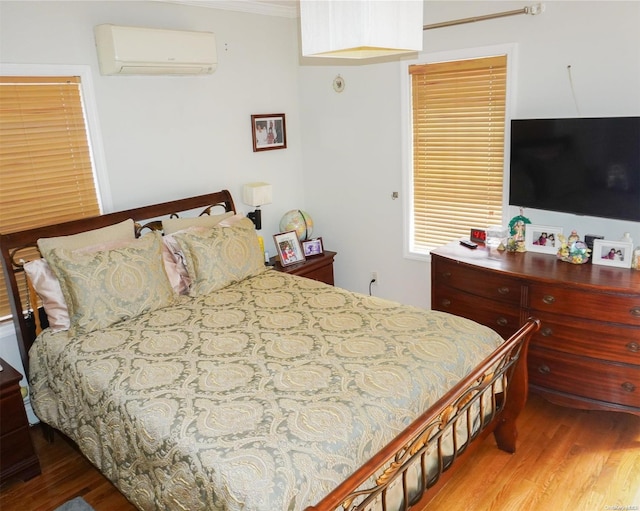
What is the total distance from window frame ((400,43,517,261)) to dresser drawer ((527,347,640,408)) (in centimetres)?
103

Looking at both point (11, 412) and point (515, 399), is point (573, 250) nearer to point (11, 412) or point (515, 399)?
point (515, 399)

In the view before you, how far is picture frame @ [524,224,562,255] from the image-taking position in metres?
3.21

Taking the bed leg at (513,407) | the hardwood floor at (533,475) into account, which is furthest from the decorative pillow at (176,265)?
the bed leg at (513,407)

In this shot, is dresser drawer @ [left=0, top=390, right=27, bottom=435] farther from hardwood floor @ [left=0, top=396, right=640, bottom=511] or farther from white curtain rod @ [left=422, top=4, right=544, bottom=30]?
white curtain rod @ [left=422, top=4, right=544, bottom=30]

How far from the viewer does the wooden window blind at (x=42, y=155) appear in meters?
2.97

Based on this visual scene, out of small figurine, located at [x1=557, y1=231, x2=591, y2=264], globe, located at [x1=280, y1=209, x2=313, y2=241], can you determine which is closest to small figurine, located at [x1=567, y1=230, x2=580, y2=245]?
small figurine, located at [x1=557, y1=231, x2=591, y2=264]

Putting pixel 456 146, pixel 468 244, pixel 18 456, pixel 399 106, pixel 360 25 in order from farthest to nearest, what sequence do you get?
pixel 399 106 → pixel 456 146 → pixel 468 244 → pixel 18 456 → pixel 360 25

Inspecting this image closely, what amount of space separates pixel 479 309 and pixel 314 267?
1395 mm

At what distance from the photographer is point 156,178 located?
365 centimetres

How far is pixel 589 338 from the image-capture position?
9.20 feet

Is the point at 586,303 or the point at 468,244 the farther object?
the point at 468,244

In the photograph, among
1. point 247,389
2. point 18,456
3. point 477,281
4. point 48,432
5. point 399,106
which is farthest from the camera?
point 399,106

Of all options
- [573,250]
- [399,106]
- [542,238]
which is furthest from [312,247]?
[573,250]

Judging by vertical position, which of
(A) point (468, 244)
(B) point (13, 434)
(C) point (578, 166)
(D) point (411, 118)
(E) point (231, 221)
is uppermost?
(D) point (411, 118)
